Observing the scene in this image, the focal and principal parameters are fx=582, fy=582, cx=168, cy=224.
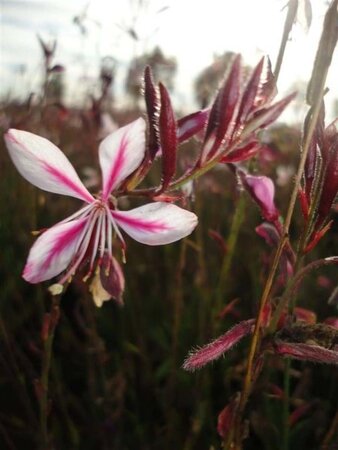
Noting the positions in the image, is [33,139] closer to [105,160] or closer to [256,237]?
[105,160]

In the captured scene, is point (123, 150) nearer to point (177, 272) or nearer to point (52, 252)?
point (52, 252)

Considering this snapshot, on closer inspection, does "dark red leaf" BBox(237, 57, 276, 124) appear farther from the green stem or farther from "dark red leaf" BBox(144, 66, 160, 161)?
the green stem

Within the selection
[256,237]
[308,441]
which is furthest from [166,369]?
[256,237]

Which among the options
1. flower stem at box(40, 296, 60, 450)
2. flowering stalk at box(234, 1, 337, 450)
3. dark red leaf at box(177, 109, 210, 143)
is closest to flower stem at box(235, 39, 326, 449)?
flowering stalk at box(234, 1, 337, 450)

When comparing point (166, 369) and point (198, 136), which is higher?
point (198, 136)

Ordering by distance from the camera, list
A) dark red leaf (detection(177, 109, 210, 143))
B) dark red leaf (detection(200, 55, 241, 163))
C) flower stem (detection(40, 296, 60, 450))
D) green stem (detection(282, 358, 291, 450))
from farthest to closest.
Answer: green stem (detection(282, 358, 291, 450)) → flower stem (detection(40, 296, 60, 450)) → dark red leaf (detection(177, 109, 210, 143)) → dark red leaf (detection(200, 55, 241, 163))

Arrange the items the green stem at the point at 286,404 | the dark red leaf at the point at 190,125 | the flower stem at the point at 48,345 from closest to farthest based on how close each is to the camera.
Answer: the dark red leaf at the point at 190,125
the flower stem at the point at 48,345
the green stem at the point at 286,404

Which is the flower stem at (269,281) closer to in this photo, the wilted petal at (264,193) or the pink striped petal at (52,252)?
the wilted petal at (264,193)

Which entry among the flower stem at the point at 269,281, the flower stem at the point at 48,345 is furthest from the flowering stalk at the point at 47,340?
the flower stem at the point at 269,281
